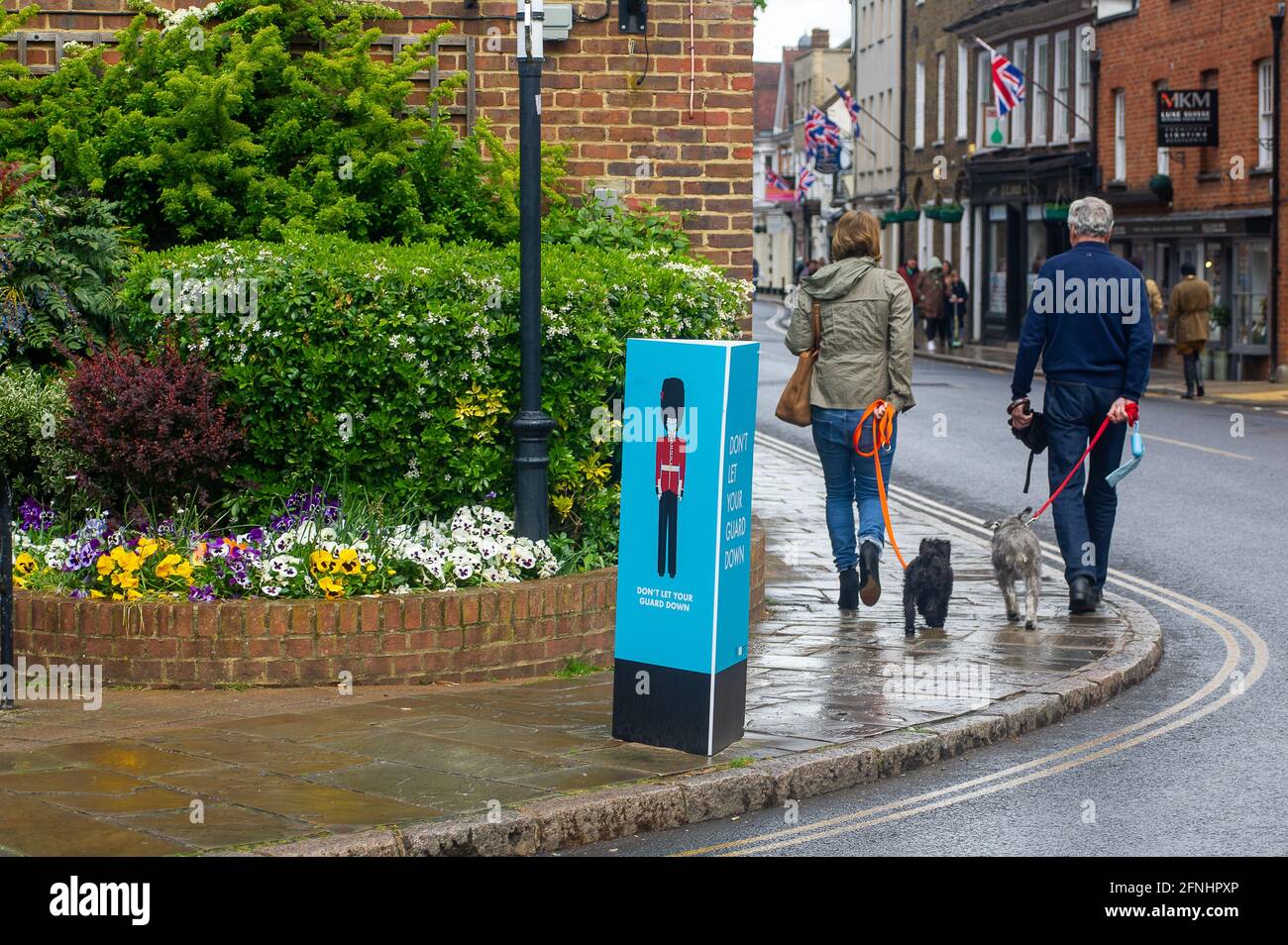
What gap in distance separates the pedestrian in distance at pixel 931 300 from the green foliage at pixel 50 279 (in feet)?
116

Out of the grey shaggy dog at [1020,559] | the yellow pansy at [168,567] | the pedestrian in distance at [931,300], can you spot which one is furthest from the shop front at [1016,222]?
the yellow pansy at [168,567]

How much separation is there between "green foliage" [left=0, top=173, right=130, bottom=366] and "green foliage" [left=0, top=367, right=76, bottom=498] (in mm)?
338

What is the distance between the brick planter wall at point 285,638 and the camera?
7965 millimetres

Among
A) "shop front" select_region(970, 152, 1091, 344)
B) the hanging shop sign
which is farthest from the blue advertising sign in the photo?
"shop front" select_region(970, 152, 1091, 344)

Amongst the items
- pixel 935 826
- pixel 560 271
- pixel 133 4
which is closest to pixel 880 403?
pixel 560 271

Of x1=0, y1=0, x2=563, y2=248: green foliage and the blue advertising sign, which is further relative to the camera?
x1=0, y1=0, x2=563, y2=248: green foliage

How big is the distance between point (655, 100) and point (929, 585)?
3.96 metres

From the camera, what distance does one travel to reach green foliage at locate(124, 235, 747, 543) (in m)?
8.92

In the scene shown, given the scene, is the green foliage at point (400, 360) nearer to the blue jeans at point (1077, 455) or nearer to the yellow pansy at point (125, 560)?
the yellow pansy at point (125, 560)

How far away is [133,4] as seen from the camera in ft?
38.2

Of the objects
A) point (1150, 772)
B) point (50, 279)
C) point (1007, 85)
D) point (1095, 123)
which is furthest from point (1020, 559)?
point (1095, 123)

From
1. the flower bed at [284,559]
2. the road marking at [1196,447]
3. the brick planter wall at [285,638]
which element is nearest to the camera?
the brick planter wall at [285,638]

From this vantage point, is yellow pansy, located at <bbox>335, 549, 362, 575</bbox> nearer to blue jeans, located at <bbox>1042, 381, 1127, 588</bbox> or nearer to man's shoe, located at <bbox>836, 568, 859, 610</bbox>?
man's shoe, located at <bbox>836, 568, 859, 610</bbox>
